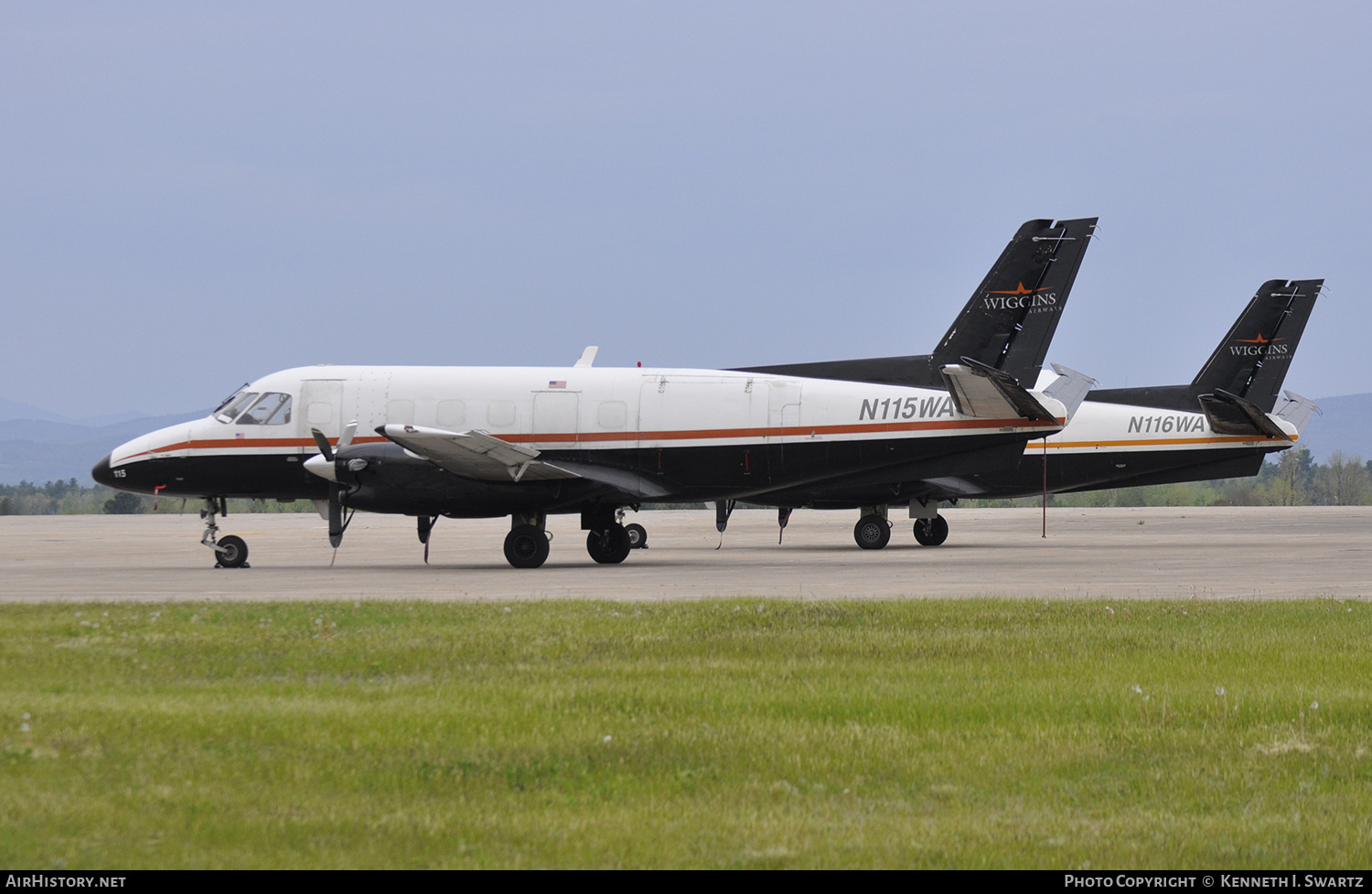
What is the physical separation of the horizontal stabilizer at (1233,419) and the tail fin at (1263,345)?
1.71 m

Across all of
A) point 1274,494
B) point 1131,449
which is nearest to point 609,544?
point 1131,449

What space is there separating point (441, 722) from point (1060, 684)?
4587mm

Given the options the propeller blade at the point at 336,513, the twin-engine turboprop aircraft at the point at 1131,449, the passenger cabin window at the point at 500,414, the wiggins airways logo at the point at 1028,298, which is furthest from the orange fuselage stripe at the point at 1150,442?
the propeller blade at the point at 336,513

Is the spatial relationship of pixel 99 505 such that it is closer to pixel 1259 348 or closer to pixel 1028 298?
pixel 1259 348

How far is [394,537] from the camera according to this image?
4153 cm

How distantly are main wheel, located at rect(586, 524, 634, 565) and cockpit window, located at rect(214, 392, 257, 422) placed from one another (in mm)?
7022

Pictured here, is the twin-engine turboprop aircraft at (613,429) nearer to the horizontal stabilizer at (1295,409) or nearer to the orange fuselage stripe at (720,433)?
the orange fuselage stripe at (720,433)

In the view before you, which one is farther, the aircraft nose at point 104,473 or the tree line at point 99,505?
the tree line at point 99,505

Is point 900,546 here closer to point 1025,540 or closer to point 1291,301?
point 1025,540

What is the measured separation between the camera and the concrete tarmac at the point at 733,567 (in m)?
18.2

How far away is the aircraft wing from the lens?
22.2 metres

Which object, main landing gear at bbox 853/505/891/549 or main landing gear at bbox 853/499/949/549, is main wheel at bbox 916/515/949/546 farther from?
main landing gear at bbox 853/505/891/549

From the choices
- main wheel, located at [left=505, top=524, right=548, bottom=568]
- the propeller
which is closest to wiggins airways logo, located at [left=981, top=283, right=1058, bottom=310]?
main wheel, located at [left=505, top=524, right=548, bottom=568]

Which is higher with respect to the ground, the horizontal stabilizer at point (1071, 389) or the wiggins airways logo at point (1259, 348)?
the wiggins airways logo at point (1259, 348)
